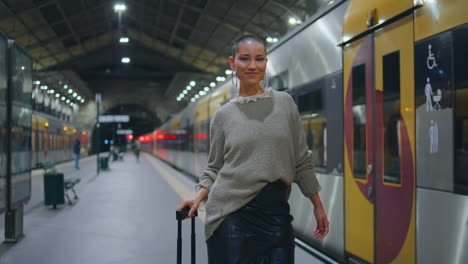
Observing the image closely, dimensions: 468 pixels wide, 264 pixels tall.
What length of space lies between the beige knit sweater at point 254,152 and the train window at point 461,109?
1243 mm

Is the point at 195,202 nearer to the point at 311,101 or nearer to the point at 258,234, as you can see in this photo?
the point at 258,234

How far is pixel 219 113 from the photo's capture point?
2432mm

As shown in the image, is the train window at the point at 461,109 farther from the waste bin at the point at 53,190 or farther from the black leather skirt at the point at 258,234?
the waste bin at the point at 53,190

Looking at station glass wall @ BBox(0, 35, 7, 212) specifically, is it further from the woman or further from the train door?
the woman

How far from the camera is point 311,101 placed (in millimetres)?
6008

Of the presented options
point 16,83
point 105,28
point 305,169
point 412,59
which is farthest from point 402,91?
point 105,28

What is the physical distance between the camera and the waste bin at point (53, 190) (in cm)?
1069

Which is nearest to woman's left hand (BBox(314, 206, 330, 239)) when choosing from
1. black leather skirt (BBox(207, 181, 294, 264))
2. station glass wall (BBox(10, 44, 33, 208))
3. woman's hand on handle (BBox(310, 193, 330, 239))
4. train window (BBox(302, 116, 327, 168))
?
woman's hand on handle (BBox(310, 193, 330, 239))

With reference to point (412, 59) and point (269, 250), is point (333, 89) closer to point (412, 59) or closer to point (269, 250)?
point (412, 59)

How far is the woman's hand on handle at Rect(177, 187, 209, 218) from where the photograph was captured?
240 cm

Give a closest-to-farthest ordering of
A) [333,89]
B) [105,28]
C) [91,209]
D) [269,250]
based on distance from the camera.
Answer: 1. [269,250]
2. [333,89]
3. [91,209]
4. [105,28]

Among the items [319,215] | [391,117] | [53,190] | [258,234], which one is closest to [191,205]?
[258,234]

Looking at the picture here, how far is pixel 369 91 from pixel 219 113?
7.98 feet

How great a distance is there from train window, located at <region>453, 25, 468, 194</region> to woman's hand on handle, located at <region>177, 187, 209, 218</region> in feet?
5.39
